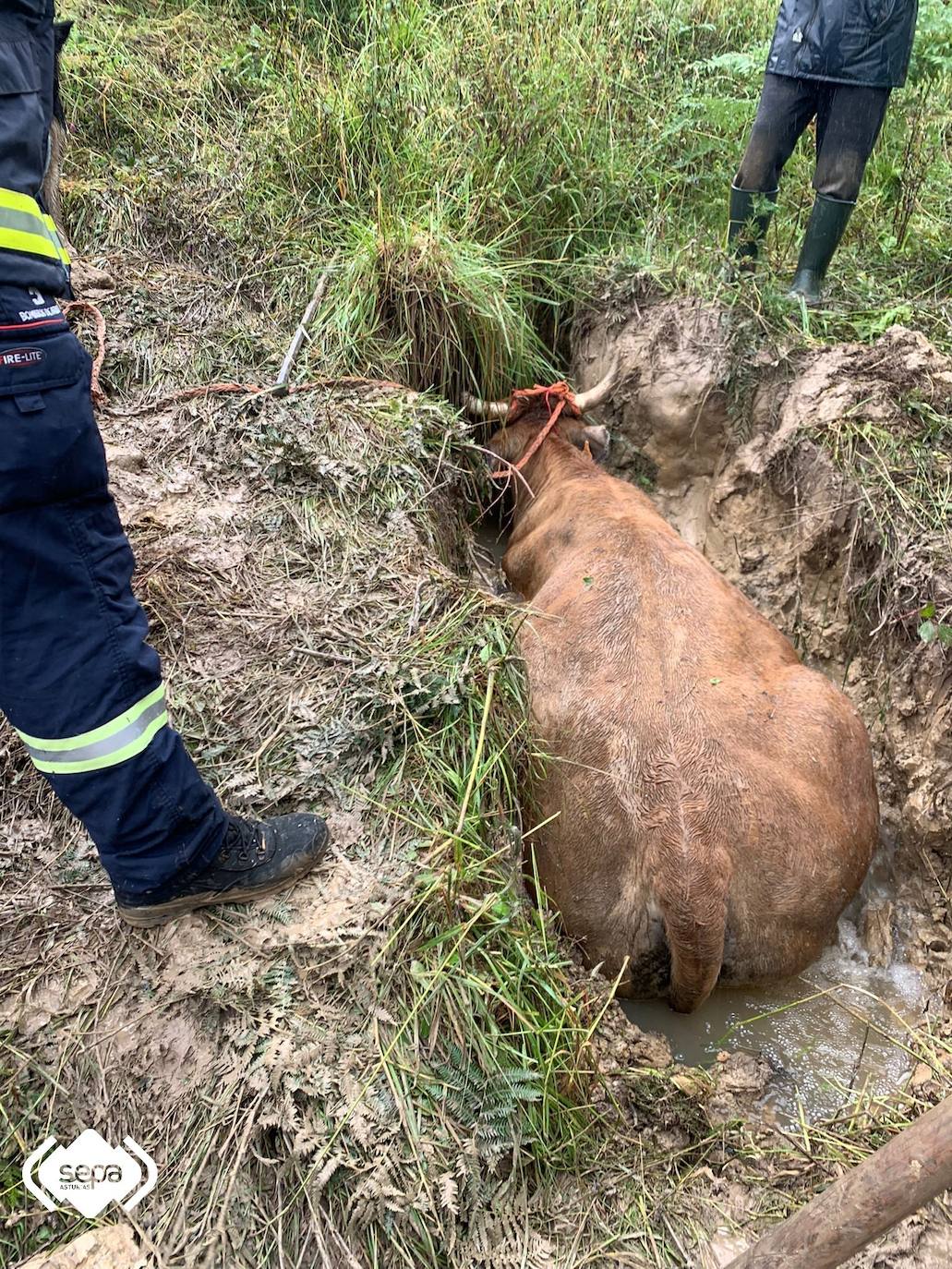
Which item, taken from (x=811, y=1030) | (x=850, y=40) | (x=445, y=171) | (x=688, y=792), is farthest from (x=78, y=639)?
(x=850, y=40)

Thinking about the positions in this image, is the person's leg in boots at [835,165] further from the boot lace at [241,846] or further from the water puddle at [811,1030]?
the boot lace at [241,846]

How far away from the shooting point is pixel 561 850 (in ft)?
9.13

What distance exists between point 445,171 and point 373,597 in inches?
116

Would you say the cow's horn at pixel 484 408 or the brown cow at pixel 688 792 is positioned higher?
the cow's horn at pixel 484 408

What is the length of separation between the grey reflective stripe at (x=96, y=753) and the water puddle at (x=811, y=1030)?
188cm

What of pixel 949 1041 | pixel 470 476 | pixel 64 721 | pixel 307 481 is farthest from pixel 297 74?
pixel 949 1041

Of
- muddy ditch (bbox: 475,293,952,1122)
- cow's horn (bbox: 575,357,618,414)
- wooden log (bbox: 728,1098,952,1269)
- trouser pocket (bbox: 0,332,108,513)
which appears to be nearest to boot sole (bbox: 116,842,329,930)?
trouser pocket (bbox: 0,332,108,513)

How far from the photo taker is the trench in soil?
2621mm

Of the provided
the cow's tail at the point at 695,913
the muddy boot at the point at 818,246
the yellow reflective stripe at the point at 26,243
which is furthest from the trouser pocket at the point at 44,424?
the muddy boot at the point at 818,246

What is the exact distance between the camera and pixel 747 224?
15.0 feet

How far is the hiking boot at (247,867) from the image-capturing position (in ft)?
7.14

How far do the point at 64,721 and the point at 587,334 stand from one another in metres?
4.03

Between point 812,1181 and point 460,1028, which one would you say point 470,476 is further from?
point 812,1181

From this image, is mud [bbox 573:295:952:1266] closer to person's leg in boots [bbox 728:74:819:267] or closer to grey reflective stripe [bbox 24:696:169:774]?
person's leg in boots [bbox 728:74:819:267]
